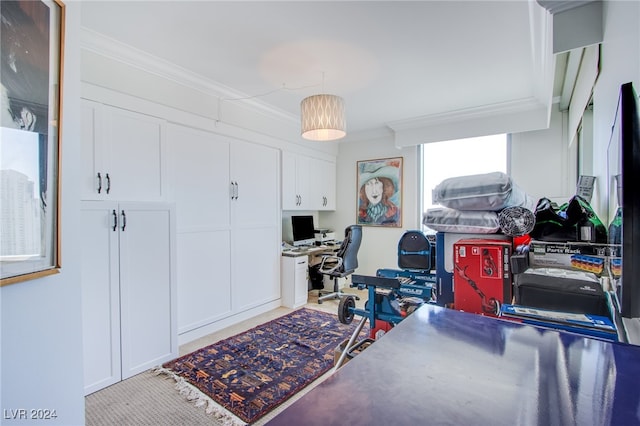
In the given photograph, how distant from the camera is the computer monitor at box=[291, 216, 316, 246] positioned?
4.49 m

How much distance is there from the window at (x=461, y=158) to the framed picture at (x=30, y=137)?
11.6 feet

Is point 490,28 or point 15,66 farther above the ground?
point 490,28

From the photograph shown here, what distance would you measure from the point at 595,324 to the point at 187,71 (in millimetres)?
3336

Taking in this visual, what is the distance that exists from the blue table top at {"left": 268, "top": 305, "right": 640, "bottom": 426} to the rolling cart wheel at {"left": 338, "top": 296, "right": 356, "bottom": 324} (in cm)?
111

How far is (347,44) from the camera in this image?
2.35m

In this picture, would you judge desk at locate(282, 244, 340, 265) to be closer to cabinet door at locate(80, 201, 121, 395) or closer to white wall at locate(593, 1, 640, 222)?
cabinet door at locate(80, 201, 121, 395)

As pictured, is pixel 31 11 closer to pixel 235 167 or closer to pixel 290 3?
pixel 290 3

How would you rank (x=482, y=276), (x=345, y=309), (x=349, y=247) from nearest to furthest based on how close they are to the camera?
(x=482, y=276) < (x=345, y=309) < (x=349, y=247)

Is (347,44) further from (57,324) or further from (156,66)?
(57,324)

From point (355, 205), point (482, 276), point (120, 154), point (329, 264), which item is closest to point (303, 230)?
point (329, 264)

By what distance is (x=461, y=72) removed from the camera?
2.85 metres

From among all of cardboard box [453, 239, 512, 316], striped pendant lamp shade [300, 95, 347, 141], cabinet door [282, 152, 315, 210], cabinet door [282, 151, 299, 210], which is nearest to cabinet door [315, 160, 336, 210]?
cabinet door [282, 152, 315, 210]

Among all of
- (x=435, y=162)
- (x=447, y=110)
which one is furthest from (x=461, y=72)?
(x=435, y=162)

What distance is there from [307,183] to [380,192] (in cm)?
124
